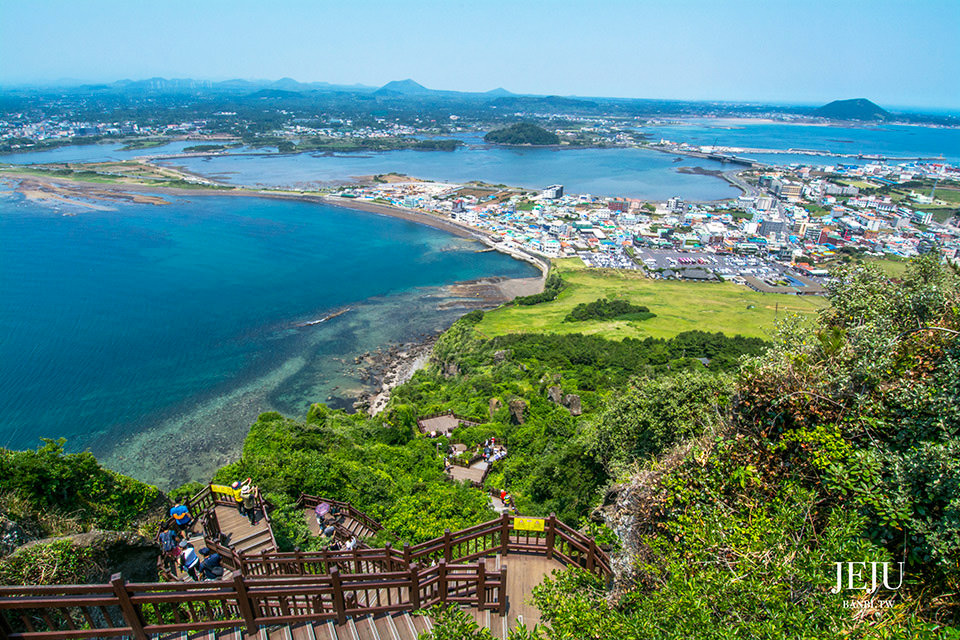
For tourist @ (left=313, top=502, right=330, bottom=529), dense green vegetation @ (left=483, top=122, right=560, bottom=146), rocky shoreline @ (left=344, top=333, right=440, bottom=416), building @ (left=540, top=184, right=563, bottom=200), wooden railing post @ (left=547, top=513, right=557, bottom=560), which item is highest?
dense green vegetation @ (left=483, top=122, right=560, bottom=146)

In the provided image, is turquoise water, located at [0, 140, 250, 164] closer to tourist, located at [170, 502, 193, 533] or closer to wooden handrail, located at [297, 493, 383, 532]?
wooden handrail, located at [297, 493, 383, 532]

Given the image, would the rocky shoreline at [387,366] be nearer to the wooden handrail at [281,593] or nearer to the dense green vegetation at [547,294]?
the dense green vegetation at [547,294]

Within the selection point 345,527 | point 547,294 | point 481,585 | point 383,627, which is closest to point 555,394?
point 345,527

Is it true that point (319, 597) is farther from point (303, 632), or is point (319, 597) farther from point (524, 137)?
point (524, 137)

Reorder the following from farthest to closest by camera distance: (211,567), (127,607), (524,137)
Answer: (524,137) → (211,567) → (127,607)

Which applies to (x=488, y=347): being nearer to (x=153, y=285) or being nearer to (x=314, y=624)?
(x=314, y=624)

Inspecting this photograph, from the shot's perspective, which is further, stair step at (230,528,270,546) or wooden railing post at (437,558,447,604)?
stair step at (230,528,270,546)

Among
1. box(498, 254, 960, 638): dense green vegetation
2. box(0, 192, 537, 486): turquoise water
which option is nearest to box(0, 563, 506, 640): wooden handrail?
box(498, 254, 960, 638): dense green vegetation

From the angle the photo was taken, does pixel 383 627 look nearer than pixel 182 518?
Yes

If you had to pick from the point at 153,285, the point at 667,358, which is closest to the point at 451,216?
the point at 153,285
